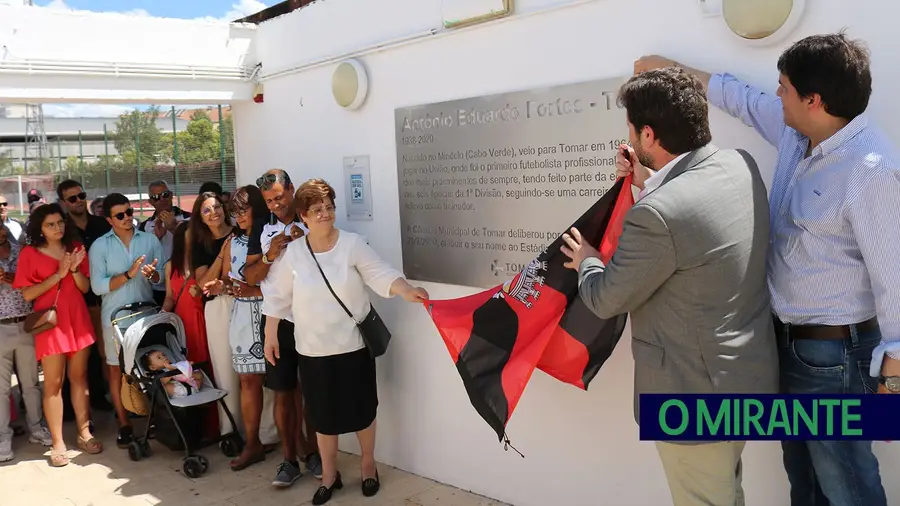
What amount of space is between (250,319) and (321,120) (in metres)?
1.37

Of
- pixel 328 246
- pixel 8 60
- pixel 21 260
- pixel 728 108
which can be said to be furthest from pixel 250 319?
pixel 728 108

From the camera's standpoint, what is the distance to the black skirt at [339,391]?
13.0 ft

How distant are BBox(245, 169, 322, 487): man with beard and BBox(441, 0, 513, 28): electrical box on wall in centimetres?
137


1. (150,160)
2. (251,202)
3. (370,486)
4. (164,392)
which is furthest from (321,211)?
(150,160)

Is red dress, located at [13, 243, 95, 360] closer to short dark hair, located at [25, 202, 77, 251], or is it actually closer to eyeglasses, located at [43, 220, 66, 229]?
short dark hair, located at [25, 202, 77, 251]

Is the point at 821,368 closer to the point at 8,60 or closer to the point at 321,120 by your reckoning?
the point at 321,120

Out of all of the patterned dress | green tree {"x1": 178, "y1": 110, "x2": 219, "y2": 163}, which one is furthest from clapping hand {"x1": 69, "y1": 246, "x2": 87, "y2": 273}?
green tree {"x1": 178, "y1": 110, "x2": 219, "y2": 163}

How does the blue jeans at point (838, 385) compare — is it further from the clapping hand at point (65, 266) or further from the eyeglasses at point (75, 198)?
the eyeglasses at point (75, 198)

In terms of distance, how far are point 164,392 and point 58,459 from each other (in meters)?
0.99

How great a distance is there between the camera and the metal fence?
13023mm

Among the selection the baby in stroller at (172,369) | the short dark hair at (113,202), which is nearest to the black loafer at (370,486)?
the baby in stroller at (172,369)

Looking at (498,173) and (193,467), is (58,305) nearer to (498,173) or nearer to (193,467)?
(193,467)

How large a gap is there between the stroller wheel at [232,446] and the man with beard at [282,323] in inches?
22.1

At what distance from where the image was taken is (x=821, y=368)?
2.20m
